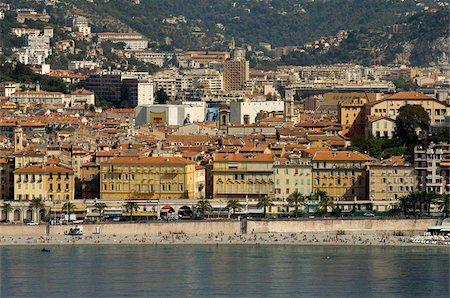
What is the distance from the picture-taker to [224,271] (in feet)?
168

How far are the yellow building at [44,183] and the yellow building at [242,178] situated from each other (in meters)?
4.62

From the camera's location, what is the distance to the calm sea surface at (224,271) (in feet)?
156

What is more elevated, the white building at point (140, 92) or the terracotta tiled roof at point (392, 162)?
the white building at point (140, 92)

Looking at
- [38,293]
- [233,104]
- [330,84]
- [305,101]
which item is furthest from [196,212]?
[330,84]

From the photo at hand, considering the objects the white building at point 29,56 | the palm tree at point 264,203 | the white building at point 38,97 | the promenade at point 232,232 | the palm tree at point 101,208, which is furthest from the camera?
the white building at point 29,56

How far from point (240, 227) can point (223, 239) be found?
119cm

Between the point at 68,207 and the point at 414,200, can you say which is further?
the point at 68,207

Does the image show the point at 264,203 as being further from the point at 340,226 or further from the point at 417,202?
the point at 417,202

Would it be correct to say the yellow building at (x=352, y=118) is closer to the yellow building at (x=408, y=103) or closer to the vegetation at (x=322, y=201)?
the yellow building at (x=408, y=103)

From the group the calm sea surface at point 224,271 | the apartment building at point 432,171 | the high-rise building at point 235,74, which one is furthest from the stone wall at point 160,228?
the high-rise building at point 235,74

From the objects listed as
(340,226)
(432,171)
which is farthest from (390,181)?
(340,226)

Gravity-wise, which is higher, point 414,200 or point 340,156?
point 340,156

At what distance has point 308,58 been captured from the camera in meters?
166

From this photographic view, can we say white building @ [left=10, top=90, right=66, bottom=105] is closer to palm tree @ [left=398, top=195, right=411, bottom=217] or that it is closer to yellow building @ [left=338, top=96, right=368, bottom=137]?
yellow building @ [left=338, top=96, right=368, bottom=137]
